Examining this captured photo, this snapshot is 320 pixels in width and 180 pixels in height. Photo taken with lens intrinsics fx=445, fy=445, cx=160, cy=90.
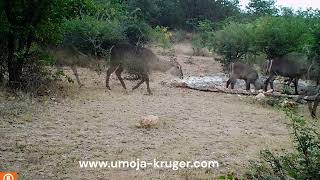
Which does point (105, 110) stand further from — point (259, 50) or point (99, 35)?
point (259, 50)

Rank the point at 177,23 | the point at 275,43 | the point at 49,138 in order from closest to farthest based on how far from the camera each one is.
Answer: the point at 49,138 → the point at 275,43 → the point at 177,23

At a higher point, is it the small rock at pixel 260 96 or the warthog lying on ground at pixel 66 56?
the warthog lying on ground at pixel 66 56

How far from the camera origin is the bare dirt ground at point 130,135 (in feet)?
17.7

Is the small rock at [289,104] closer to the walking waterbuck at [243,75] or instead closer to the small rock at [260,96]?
the small rock at [260,96]

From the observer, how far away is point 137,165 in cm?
554

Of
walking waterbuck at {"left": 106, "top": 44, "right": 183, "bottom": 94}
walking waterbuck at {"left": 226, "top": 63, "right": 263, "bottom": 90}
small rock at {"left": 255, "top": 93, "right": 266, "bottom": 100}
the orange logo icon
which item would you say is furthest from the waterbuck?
the orange logo icon

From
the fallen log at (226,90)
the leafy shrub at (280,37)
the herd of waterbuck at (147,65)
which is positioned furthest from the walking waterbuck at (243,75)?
the leafy shrub at (280,37)

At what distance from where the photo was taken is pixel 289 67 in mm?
13547

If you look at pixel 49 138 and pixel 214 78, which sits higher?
pixel 49 138

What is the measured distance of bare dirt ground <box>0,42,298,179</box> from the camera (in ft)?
17.7

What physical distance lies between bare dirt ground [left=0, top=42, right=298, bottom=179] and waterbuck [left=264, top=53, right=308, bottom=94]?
3.44 m

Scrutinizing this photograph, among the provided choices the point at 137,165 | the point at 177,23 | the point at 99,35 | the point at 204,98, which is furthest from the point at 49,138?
the point at 177,23

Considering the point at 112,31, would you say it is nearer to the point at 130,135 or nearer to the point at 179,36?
the point at 130,135

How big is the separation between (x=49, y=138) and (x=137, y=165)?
5.06ft
